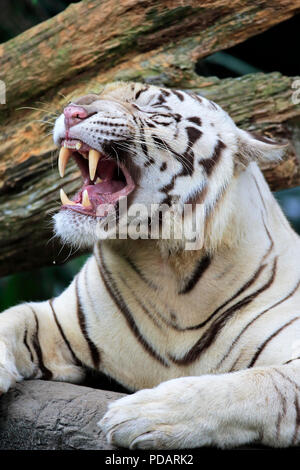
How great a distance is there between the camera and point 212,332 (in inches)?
78.1

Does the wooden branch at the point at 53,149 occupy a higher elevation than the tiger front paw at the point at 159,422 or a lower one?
higher

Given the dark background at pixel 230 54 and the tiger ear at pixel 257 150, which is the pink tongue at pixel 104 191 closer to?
the tiger ear at pixel 257 150

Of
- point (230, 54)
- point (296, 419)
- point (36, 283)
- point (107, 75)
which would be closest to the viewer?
point (296, 419)

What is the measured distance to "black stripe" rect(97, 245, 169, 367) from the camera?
204 cm

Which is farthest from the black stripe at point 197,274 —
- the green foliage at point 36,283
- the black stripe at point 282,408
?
the green foliage at point 36,283

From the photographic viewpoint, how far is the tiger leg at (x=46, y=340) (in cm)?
210

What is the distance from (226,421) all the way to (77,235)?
0.73m

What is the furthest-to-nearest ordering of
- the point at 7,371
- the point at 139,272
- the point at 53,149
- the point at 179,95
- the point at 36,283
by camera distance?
the point at 36,283
the point at 53,149
the point at 179,95
the point at 139,272
the point at 7,371

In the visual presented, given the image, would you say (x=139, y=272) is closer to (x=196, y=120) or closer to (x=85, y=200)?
(x=85, y=200)

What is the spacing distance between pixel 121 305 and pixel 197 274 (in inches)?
10.8

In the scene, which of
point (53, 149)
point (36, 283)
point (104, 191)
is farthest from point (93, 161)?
point (36, 283)

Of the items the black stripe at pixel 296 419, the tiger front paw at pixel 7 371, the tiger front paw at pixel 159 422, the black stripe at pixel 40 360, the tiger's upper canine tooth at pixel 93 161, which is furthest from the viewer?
the black stripe at pixel 40 360

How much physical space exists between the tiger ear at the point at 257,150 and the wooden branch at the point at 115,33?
3.72 ft
